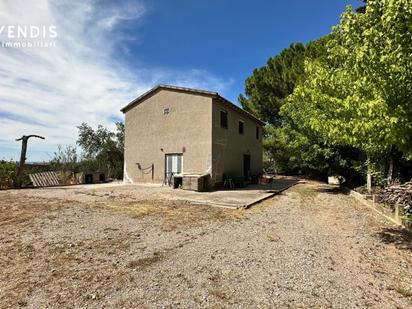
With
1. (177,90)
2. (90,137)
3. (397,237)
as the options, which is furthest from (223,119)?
(90,137)

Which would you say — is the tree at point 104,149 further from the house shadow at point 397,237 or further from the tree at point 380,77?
the tree at point 380,77

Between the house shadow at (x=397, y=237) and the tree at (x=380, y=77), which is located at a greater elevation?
the tree at (x=380, y=77)

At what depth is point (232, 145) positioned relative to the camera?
16.4 m

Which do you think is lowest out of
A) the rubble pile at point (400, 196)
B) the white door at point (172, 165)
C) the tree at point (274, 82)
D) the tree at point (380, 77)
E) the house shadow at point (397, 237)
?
the house shadow at point (397, 237)

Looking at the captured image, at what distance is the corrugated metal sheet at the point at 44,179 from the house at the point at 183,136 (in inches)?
175

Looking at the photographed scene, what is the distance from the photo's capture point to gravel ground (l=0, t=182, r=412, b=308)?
3115 millimetres

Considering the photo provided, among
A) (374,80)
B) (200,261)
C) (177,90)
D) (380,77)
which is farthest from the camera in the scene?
(177,90)

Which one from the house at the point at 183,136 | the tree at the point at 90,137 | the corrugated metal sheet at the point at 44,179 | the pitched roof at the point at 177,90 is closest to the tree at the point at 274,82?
the pitched roof at the point at 177,90

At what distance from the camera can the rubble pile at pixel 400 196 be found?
6.95m

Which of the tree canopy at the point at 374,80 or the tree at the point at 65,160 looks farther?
the tree at the point at 65,160


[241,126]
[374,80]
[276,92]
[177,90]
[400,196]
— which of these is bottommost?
[400,196]

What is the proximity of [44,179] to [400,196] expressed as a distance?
58.6ft

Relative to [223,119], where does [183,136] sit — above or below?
below

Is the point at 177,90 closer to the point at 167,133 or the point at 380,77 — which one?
the point at 167,133
